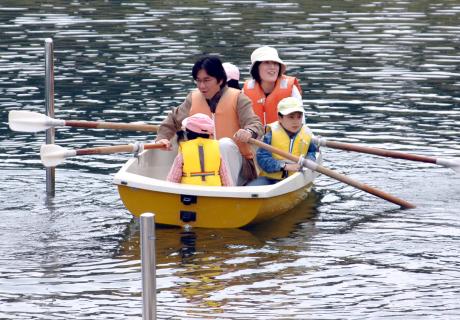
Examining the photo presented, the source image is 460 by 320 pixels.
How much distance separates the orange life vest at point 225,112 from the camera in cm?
1374

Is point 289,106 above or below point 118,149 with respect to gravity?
above

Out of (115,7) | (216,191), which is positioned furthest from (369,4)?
(216,191)

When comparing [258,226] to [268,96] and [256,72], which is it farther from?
[256,72]

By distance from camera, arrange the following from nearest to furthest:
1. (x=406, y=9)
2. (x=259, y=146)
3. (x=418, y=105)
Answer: (x=259, y=146) → (x=418, y=105) → (x=406, y=9)

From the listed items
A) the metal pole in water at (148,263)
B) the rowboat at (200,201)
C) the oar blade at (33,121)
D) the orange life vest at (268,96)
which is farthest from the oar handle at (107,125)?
the metal pole in water at (148,263)

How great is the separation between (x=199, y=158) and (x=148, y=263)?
4.67m

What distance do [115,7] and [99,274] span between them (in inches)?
818

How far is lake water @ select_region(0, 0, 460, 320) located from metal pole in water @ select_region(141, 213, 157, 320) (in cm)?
170

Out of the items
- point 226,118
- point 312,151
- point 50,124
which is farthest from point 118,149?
point 312,151

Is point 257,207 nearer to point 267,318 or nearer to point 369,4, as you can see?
point 267,318

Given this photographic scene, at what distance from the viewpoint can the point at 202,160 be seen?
13023 mm

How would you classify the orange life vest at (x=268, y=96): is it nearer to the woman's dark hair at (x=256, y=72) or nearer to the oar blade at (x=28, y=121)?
the woman's dark hair at (x=256, y=72)

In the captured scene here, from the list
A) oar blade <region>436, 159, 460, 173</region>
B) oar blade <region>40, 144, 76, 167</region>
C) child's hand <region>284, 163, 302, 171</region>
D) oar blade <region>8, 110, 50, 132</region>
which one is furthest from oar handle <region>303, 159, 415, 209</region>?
oar blade <region>8, 110, 50, 132</region>

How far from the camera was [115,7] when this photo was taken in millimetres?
31719
